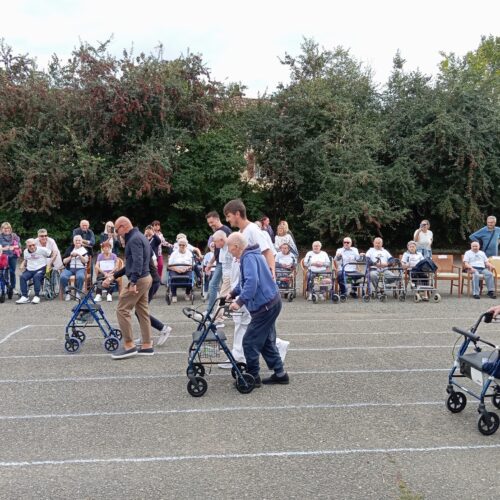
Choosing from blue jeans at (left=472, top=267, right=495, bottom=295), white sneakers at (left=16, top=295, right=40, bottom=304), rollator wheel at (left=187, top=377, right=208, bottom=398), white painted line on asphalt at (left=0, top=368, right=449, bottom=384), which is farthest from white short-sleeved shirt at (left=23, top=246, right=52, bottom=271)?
blue jeans at (left=472, top=267, right=495, bottom=295)

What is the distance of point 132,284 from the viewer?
8078 mm

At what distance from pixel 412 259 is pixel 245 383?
8.87 metres

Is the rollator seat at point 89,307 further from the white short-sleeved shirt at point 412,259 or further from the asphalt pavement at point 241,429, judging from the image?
the white short-sleeved shirt at point 412,259

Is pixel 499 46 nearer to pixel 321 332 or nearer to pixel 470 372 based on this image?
pixel 321 332

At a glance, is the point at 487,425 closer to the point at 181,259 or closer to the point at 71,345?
the point at 71,345

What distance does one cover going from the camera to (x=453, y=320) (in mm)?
11492

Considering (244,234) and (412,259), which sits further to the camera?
(412,259)

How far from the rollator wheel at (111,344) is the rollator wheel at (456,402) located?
458cm

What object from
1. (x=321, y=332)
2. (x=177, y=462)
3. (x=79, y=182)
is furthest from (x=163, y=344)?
(x=79, y=182)

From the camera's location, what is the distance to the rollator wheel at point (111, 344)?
875 cm

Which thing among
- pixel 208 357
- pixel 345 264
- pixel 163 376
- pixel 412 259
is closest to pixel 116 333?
pixel 163 376

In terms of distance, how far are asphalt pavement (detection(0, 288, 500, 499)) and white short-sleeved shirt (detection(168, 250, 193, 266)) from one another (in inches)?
174

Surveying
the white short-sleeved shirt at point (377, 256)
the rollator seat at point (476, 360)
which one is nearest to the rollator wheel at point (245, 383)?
the rollator seat at point (476, 360)

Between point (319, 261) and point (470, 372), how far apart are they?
8451mm
